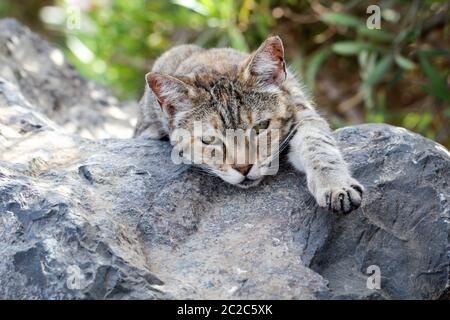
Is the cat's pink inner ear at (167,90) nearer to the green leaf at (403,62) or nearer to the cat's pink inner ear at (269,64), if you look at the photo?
the cat's pink inner ear at (269,64)

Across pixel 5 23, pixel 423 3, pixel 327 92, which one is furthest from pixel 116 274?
pixel 327 92

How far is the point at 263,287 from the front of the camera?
3.08m

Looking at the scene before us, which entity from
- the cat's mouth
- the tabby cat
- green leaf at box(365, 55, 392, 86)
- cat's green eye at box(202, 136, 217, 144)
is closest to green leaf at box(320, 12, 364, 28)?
green leaf at box(365, 55, 392, 86)

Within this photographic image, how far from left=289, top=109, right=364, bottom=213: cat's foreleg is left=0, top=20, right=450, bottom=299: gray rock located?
0.12 metres

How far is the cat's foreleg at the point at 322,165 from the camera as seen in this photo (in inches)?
133

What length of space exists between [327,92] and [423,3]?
1654mm

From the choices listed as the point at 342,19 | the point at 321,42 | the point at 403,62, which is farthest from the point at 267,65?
the point at 321,42

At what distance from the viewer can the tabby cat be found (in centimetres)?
380

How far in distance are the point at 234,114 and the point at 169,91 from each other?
17.1 inches

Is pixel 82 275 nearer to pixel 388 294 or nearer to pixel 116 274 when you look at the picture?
pixel 116 274

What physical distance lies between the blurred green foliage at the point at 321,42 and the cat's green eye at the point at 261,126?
2.68 m

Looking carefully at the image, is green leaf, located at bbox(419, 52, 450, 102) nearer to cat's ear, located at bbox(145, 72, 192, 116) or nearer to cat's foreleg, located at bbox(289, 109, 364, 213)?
cat's foreleg, located at bbox(289, 109, 364, 213)

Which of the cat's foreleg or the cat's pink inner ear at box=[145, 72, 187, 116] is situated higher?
the cat's pink inner ear at box=[145, 72, 187, 116]

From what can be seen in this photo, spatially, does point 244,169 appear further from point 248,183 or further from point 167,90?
point 167,90
